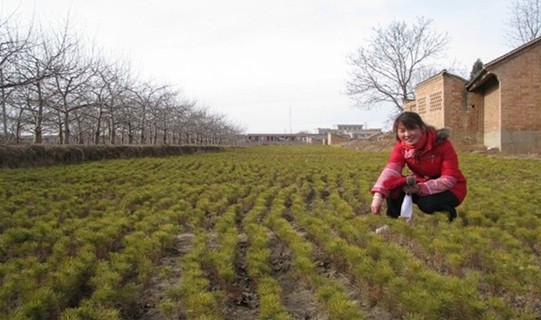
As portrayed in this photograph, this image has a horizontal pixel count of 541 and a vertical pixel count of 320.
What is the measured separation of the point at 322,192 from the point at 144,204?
361cm

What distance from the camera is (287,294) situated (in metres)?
3.33

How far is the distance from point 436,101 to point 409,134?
23.2m

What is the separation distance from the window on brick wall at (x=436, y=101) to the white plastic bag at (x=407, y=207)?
22.1 metres

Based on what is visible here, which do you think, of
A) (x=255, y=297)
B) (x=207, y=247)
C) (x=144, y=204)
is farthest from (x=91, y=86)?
(x=255, y=297)

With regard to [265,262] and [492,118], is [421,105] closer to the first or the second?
[492,118]

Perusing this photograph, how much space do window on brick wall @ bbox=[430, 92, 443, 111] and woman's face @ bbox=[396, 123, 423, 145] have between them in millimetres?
22261

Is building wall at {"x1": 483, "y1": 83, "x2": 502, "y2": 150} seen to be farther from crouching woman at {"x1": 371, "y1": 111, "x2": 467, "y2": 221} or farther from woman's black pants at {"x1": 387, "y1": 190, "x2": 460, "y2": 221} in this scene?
crouching woman at {"x1": 371, "y1": 111, "x2": 467, "y2": 221}

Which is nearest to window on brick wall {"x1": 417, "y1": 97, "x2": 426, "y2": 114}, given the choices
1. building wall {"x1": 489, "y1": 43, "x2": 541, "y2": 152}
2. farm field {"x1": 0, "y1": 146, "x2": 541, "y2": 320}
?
building wall {"x1": 489, "y1": 43, "x2": 541, "y2": 152}

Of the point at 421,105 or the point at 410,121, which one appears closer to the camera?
the point at 410,121

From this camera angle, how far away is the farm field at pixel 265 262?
2883 mm

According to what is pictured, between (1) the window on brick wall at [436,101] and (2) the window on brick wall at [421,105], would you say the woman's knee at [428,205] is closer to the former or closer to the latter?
(1) the window on brick wall at [436,101]

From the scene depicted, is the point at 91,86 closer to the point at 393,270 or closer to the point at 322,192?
the point at 322,192

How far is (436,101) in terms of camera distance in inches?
1029

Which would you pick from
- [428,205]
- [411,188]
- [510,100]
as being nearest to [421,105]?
[510,100]
